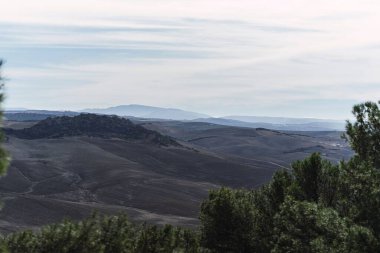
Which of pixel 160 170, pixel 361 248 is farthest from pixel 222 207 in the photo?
pixel 160 170

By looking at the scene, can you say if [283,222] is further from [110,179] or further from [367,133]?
[110,179]

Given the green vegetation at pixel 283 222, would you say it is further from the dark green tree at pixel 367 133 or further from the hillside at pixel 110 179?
the hillside at pixel 110 179

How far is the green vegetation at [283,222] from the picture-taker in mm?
21359

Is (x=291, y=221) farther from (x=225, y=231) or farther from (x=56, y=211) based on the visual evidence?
(x=56, y=211)

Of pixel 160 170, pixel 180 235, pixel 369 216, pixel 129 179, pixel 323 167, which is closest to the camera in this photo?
pixel 369 216

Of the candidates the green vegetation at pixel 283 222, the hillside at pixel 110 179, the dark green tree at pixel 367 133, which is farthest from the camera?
the hillside at pixel 110 179

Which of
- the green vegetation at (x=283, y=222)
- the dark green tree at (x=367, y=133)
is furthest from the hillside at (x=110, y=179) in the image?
the dark green tree at (x=367, y=133)

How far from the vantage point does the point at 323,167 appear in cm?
3469

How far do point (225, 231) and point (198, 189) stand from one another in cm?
10074

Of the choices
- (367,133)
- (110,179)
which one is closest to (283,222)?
(367,133)

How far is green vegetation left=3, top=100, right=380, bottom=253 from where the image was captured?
70.1 feet

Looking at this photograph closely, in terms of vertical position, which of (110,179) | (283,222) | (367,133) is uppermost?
(367,133)

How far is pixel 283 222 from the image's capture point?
28.5 meters

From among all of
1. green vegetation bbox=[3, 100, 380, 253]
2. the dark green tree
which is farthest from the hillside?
the dark green tree
